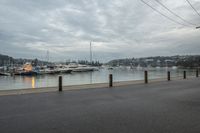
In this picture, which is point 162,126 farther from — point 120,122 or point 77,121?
point 77,121

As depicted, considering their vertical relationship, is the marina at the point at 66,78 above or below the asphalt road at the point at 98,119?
below

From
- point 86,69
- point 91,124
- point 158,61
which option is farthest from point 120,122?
point 158,61

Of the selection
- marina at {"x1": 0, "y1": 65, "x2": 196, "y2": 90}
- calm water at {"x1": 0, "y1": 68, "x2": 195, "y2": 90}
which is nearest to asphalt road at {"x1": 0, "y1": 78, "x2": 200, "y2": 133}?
marina at {"x1": 0, "y1": 65, "x2": 196, "y2": 90}

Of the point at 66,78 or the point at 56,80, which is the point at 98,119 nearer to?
the point at 56,80

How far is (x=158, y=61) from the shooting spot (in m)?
131

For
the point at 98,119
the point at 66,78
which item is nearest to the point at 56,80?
the point at 66,78

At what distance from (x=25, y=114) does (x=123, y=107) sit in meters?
3.55

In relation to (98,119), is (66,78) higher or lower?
lower

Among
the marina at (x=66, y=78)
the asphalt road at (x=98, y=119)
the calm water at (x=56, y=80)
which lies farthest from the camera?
the marina at (x=66, y=78)

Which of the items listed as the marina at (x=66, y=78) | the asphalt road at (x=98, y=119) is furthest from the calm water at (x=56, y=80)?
the asphalt road at (x=98, y=119)

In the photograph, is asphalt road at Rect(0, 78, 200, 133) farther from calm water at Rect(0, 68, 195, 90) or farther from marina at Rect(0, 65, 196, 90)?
calm water at Rect(0, 68, 195, 90)

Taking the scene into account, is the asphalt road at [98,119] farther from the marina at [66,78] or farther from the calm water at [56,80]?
the calm water at [56,80]

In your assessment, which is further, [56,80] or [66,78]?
[66,78]

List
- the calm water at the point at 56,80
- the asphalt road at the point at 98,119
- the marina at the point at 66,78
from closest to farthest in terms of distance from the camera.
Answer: the asphalt road at the point at 98,119 < the calm water at the point at 56,80 < the marina at the point at 66,78
